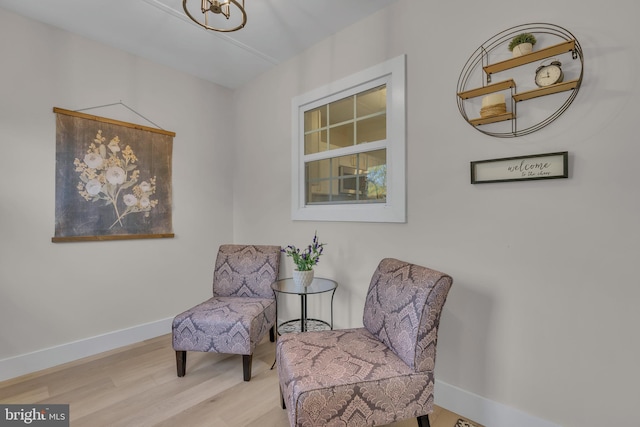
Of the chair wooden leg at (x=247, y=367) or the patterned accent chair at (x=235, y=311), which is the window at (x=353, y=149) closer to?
the patterned accent chair at (x=235, y=311)

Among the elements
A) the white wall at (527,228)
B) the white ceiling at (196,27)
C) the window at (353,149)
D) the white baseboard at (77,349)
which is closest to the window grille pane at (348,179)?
the window at (353,149)

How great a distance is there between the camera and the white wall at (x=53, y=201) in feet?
6.66

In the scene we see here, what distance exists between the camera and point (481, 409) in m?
1.59

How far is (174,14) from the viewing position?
205 centimetres

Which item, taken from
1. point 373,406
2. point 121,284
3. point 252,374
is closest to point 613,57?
point 373,406

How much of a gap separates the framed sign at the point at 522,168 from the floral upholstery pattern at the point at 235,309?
1666 millimetres

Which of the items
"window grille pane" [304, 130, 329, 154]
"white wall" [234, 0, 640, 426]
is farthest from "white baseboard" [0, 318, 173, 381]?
"window grille pane" [304, 130, 329, 154]

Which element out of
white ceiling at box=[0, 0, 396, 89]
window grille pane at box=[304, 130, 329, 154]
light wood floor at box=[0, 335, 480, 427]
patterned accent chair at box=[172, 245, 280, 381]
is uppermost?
white ceiling at box=[0, 0, 396, 89]

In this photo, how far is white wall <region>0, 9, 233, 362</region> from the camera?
80.0 inches

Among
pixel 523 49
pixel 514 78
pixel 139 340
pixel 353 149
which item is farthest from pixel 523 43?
pixel 139 340

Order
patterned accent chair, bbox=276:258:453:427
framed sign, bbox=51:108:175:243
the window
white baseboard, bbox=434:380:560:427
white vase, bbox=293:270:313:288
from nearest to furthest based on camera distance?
patterned accent chair, bbox=276:258:453:427 < white baseboard, bbox=434:380:560:427 < the window < white vase, bbox=293:270:313:288 < framed sign, bbox=51:108:175:243

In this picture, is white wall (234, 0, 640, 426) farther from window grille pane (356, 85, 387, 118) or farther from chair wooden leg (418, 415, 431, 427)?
chair wooden leg (418, 415, 431, 427)

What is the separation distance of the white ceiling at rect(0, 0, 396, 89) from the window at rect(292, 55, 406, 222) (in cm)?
43

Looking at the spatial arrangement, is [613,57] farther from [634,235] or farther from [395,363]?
[395,363]
